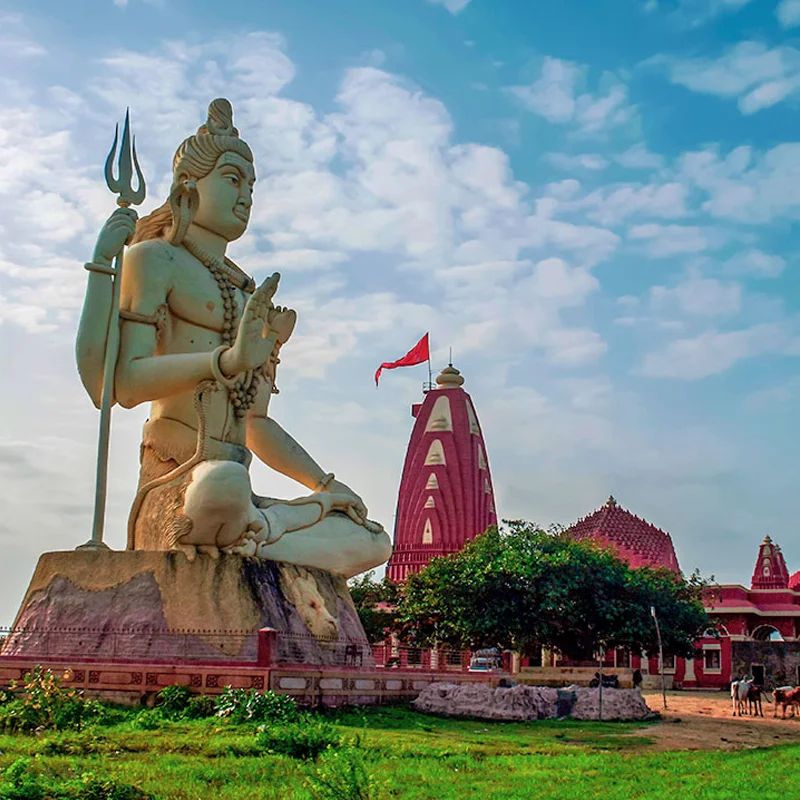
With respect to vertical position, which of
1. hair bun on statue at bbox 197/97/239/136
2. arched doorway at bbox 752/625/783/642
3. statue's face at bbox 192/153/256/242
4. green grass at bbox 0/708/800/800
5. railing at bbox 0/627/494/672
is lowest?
green grass at bbox 0/708/800/800

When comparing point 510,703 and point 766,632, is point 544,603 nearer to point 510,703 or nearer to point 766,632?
point 510,703

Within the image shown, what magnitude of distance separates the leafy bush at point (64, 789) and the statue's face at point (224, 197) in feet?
29.8

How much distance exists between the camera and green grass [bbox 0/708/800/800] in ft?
21.4

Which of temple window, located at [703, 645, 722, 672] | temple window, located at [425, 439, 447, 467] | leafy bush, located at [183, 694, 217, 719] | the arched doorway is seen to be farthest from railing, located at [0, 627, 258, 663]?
temple window, located at [425, 439, 447, 467]

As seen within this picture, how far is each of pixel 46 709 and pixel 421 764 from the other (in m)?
3.49

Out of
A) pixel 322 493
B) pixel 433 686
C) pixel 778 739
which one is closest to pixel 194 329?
pixel 322 493

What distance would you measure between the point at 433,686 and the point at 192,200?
6.93 m

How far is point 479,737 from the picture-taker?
31.6ft

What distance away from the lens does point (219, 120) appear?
14.2 m

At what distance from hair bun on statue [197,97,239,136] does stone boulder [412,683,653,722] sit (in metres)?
7.86

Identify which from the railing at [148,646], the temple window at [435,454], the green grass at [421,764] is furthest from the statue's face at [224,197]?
the temple window at [435,454]

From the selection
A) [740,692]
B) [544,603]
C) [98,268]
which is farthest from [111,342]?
[544,603]

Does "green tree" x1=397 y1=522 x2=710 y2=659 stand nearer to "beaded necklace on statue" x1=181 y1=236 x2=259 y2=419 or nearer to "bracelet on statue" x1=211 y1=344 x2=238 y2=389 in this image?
"beaded necklace on statue" x1=181 y1=236 x2=259 y2=419

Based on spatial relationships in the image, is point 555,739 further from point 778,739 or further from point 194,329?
point 194,329
